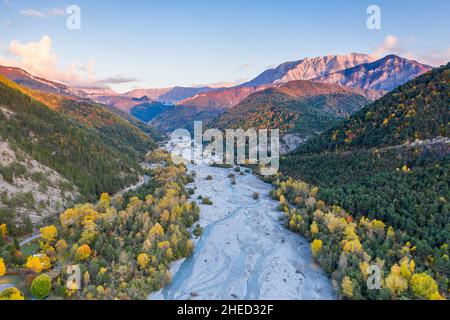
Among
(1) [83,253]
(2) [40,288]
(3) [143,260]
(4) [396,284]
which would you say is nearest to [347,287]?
(4) [396,284]

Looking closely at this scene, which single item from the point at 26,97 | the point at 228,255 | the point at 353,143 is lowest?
the point at 228,255

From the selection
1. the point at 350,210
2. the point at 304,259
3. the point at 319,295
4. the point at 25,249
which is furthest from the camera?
the point at 350,210

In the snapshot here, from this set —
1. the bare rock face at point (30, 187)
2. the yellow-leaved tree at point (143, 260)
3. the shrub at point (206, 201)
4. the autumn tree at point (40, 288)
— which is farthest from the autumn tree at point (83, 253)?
the shrub at point (206, 201)

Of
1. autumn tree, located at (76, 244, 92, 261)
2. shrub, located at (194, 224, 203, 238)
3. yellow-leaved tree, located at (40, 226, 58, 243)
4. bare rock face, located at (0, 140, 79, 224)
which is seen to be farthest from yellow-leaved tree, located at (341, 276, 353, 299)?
bare rock face, located at (0, 140, 79, 224)

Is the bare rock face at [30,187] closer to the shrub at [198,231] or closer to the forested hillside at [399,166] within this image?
the shrub at [198,231]

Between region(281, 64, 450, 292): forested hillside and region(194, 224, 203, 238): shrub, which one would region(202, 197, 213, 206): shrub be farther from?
region(281, 64, 450, 292): forested hillside
